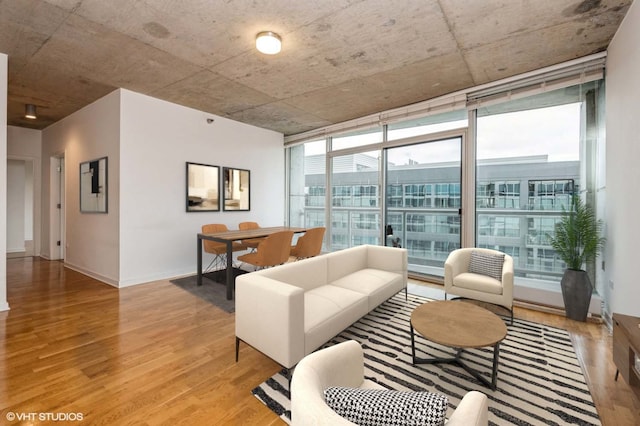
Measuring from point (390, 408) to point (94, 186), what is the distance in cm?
530

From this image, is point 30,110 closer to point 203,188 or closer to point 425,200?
point 203,188

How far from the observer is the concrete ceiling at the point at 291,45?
2363mm

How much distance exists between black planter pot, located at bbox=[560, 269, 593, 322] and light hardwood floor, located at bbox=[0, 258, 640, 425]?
151mm

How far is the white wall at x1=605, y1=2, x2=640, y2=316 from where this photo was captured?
2305 millimetres

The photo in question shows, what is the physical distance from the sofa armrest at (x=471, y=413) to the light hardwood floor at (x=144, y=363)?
110 cm

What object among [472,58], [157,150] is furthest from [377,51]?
[157,150]

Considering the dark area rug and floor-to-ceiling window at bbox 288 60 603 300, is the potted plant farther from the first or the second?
the dark area rug

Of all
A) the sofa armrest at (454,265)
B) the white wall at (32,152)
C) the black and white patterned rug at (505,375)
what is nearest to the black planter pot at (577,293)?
the black and white patterned rug at (505,375)

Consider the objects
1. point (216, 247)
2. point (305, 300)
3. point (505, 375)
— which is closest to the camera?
point (505, 375)

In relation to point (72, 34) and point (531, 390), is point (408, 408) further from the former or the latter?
point (72, 34)

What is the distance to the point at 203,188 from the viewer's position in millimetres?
5055

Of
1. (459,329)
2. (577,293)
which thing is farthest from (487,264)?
(459,329)

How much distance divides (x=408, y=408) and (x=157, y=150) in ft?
15.7

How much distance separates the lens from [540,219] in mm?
3543
